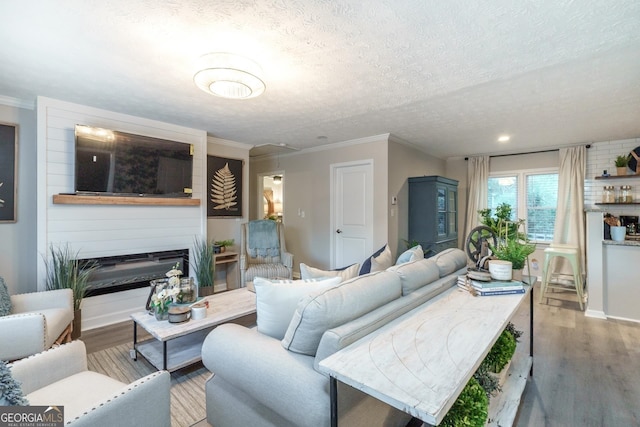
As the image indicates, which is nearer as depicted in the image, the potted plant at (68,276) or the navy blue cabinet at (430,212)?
the potted plant at (68,276)

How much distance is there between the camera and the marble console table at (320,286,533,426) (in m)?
0.86

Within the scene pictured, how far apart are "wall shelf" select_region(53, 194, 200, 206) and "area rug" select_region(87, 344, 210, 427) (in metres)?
1.54

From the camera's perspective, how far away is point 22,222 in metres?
3.07

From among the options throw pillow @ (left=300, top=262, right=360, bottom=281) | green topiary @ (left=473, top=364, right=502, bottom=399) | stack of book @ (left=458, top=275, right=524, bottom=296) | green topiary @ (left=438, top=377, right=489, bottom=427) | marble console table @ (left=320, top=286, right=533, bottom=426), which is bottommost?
green topiary @ (left=473, top=364, right=502, bottom=399)

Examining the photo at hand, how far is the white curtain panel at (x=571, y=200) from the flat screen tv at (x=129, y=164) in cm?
572

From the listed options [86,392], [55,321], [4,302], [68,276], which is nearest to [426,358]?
[86,392]

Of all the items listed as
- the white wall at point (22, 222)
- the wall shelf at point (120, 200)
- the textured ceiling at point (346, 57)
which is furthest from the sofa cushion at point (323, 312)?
the white wall at point (22, 222)

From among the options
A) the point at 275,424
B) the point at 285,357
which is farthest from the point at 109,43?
the point at 275,424

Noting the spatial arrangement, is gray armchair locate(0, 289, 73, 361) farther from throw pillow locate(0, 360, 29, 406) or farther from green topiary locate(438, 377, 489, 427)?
green topiary locate(438, 377, 489, 427)

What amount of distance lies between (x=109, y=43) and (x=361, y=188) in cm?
352

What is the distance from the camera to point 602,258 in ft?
11.1

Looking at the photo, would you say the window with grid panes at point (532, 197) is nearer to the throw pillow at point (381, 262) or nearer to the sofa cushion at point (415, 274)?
the throw pillow at point (381, 262)

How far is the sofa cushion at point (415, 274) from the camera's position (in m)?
1.74

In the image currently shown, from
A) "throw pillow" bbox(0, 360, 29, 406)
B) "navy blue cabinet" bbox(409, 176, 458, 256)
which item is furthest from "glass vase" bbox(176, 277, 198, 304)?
"navy blue cabinet" bbox(409, 176, 458, 256)
